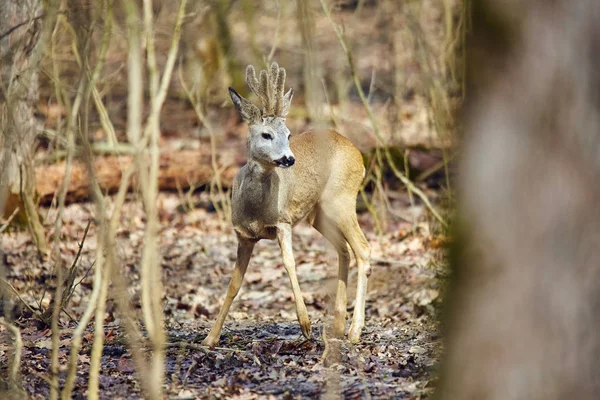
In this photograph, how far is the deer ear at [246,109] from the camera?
6.54 metres

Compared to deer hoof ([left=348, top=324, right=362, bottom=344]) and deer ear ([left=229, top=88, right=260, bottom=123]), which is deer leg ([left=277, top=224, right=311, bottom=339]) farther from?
deer ear ([left=229, top=88, right=260, bottom=123])

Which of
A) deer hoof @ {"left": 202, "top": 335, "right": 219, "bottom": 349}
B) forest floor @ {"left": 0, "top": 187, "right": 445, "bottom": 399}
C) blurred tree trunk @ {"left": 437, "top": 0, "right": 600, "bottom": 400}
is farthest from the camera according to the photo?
deer hoof @ {"left": 202, "top": 335, "right": 219, "bottom": 349}

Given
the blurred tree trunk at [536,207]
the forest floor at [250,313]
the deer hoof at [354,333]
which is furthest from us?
the deer hoof at [354,333]

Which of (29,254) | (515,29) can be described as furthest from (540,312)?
(29,254)

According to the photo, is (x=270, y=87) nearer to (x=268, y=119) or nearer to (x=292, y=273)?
(x=268, y=119)

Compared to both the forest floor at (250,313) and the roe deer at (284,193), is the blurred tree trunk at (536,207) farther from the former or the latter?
the roe deer at (284,193)

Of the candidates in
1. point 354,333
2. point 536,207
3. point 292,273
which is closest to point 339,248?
point 354,333

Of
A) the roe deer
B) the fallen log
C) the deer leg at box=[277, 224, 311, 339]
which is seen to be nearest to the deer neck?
the roe deer

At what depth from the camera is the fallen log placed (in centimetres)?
1123

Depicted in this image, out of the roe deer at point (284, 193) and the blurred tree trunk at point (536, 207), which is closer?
the blurred tree trunk at point (536, 207)

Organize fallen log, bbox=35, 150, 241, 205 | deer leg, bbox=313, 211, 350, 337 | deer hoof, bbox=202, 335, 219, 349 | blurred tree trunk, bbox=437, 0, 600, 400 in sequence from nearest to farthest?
blurred tree trunk, bbox=437, 0, 600, 400, deer hoof, bbox=202, 335, 219, 349, deer leg, bbox=313, 211, 350, 337, fallen log, bbox=35, 150, 241, 205

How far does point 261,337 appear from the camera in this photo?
672 cm

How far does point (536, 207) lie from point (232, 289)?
3669 mm

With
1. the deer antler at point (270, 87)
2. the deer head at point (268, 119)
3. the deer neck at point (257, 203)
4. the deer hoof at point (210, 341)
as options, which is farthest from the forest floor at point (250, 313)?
the deer antler at point (270, 87)
